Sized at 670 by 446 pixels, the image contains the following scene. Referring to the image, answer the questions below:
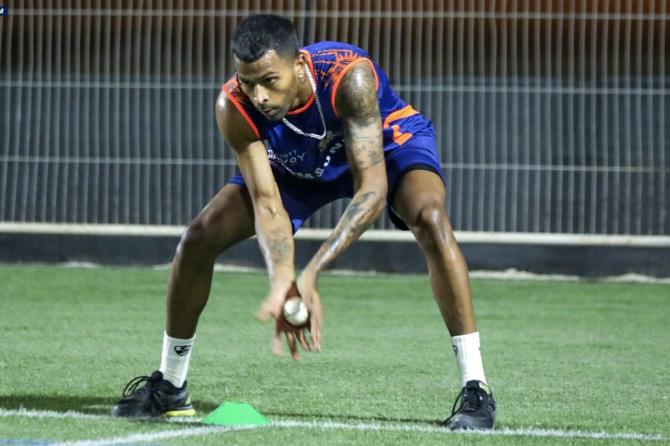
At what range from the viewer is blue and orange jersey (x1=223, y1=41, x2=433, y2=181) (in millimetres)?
5309

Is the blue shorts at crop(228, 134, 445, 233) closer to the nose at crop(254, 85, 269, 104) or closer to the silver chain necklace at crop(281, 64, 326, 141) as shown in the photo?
the silver chain necklace at crop(281, 64, 326, 141)

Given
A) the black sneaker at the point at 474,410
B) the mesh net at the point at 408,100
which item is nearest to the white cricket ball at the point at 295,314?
the black sneaker at the point at 474,410

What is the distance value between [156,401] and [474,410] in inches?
50.4

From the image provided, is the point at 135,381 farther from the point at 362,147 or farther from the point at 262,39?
the point at 262,39

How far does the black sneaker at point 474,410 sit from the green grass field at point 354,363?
92mm

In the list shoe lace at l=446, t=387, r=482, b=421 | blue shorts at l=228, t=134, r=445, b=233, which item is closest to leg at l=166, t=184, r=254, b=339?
blue shorts at l=228, t=134, r=445, b=233

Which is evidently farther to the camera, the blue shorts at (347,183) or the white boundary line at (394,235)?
the white boundary line at (394,235)

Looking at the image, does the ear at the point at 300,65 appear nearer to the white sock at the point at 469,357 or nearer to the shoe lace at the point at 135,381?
the white sock at the point at 469,357

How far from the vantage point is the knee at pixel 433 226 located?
5.23 metres

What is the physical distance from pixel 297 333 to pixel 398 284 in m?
6.74

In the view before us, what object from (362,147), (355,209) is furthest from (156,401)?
(362,147)

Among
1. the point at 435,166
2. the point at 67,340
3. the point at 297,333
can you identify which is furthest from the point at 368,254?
the point at 297,333

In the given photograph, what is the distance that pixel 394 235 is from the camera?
11836 mm

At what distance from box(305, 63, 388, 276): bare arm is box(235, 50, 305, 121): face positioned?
0.70 feet
